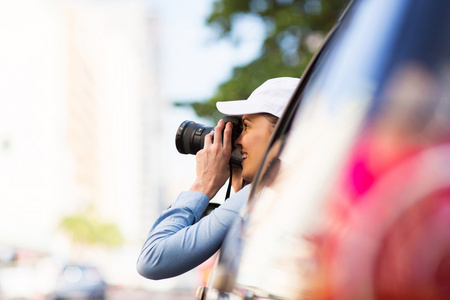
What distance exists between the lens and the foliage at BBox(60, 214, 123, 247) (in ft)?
240

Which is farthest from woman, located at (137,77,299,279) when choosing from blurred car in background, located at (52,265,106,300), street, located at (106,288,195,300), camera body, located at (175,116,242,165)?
street, located at (106,288,195,300)

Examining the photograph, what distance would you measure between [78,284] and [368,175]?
84.6 ft

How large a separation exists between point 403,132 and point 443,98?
0.07 metres

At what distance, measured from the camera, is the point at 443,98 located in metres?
0.93

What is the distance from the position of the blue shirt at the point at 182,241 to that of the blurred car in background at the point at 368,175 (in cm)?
45

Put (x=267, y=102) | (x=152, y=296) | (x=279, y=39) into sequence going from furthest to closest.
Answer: (x=152, y=296)
(x=279, y=39)
(x=267, y=102)

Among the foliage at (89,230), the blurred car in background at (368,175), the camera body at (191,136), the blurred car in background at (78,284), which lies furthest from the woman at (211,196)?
the foliage at (89,230)

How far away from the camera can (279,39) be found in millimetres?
11812

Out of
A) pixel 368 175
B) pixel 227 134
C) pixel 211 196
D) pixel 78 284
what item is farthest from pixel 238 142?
pixel 78 284

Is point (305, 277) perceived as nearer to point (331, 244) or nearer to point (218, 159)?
point (331, 244)

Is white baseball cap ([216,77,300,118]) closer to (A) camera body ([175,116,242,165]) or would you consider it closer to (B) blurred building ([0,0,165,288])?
(A) camera body ([175,116,242,165])

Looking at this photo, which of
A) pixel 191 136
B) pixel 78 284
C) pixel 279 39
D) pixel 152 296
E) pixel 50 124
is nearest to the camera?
pixel 191 136

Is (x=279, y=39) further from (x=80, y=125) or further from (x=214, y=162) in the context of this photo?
(x=80, y=125)

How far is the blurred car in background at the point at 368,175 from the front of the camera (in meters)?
0.88
